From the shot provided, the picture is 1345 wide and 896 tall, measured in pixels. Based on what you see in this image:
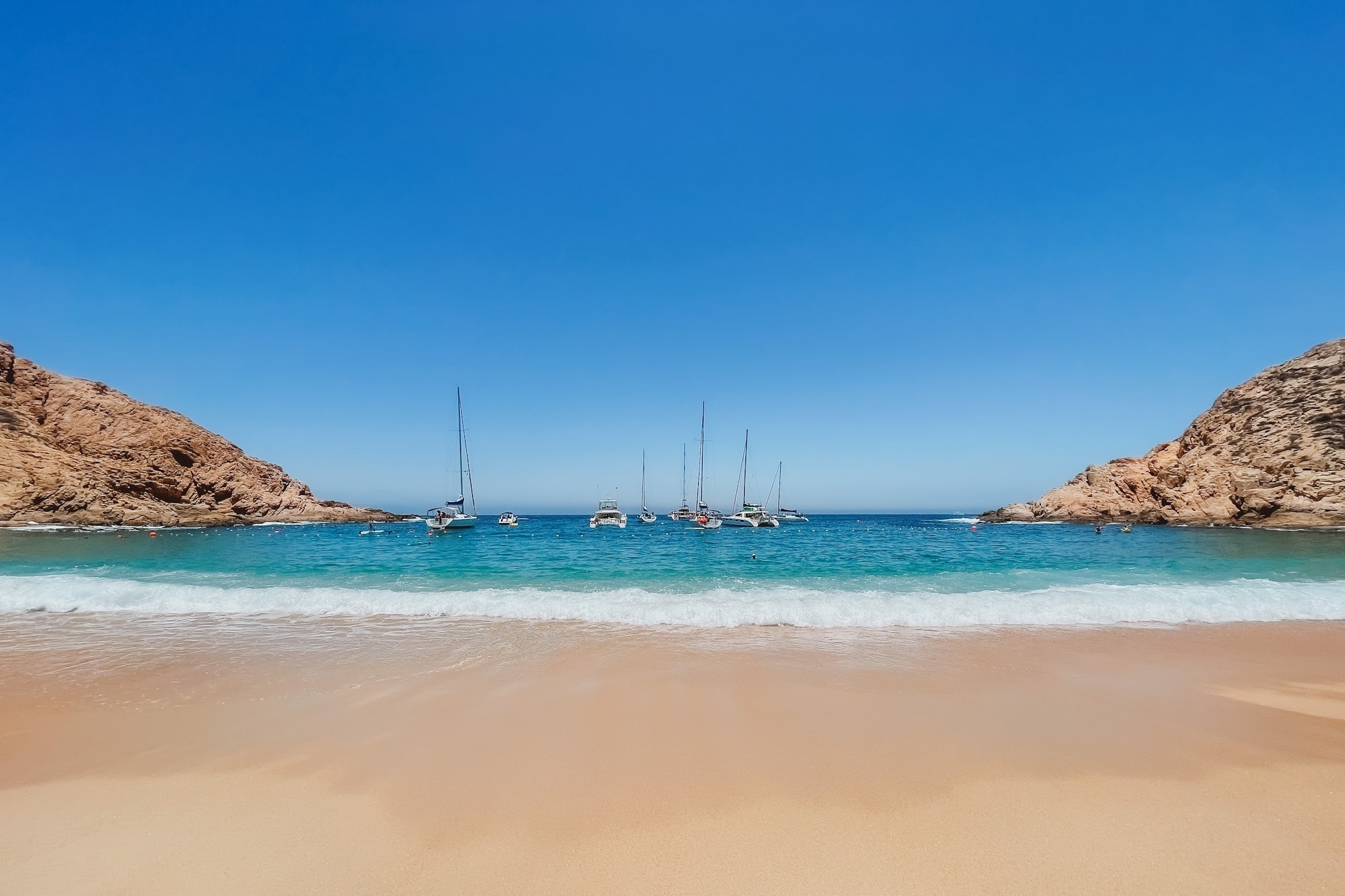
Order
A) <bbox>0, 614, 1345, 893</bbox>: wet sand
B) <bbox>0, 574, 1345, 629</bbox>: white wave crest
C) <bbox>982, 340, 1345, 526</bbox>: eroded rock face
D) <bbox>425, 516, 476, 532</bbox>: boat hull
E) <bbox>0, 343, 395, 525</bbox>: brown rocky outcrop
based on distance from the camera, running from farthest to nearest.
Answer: <bbox>425, 516, 476, 532</bbox>: boat hull, <bbox>0, 343, 395, 525</bbox>: brown rocky outcrop, <bbox>982, 340, 1345, 526</bbox>: eroded rock face, <bbox>0, 574, 1345, 629</bbox>: white wave crest, <bbox>0, 614, 1345, 893</bbox>: wet sand

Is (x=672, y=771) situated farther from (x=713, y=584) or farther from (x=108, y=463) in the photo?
(x=108, y=463)

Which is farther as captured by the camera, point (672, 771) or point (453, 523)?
point (453, 523)

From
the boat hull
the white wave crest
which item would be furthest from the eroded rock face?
the boat hull

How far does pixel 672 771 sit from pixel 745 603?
6.85 m

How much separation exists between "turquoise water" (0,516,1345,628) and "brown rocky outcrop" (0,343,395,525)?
3022 centimetres

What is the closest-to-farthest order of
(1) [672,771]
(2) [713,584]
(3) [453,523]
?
(1) [672,771] → (2) [713,584] → (3) [453,523]

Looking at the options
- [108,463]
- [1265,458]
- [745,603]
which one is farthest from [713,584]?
[108,463]

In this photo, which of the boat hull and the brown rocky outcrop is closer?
the brown rocky outcrop

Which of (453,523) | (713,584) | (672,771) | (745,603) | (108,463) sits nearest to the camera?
(672,771)

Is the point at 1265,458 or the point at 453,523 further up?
the point at 1265,458

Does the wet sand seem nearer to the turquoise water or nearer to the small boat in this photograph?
the turquoise water

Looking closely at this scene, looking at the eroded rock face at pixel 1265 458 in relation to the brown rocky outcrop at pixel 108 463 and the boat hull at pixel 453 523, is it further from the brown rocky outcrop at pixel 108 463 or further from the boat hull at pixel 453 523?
the brown rocky outcrop at pixel 108 463

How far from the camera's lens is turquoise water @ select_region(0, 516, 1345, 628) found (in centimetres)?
1088

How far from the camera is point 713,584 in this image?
14.7 metres
